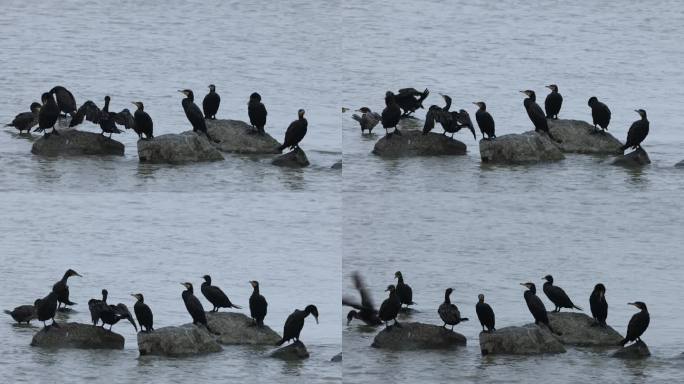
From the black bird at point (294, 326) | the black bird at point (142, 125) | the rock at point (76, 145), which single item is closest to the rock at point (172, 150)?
the black bird at point (142, 125)

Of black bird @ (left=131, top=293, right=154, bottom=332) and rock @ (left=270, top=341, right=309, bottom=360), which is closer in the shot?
rock @ (left=270, top=341, right=309, bottom=360)

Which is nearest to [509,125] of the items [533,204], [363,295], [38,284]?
[533,204]

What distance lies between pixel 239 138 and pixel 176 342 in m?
4.48

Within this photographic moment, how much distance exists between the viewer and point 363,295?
48.7 ft

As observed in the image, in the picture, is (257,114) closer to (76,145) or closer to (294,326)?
(76,145)

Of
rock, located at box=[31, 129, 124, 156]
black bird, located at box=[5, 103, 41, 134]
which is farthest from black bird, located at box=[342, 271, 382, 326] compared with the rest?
black bird, located at box=[5, 103, 41, 134]

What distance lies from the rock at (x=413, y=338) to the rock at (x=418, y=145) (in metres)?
3.60

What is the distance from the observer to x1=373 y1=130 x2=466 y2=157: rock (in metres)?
20.5

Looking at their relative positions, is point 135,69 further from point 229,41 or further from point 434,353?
point 434,353

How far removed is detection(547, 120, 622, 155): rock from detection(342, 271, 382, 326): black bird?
13.5 feet

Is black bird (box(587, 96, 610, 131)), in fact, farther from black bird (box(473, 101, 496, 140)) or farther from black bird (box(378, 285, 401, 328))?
black bird (box(378, 285, 401, 328))

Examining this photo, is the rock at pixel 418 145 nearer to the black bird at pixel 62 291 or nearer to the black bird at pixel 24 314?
the black bird at pixel 62 291

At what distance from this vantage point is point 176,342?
16719mm

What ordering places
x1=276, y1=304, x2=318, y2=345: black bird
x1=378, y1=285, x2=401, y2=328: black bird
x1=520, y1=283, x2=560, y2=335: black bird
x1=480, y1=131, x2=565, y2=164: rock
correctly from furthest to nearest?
x1=480, y1=131, x2=565, y2=164: rock < x1=520, y1=283, x2=560, y2=335: black bird < x1=378, y1=285, x2=401, y2=328: black bird < x1=276, y1=304, x2=318, y2=345: black bird
